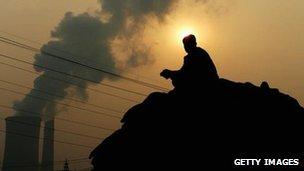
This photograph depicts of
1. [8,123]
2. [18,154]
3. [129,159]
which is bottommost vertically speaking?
[129,159]

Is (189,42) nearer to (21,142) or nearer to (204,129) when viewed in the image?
(204,129)

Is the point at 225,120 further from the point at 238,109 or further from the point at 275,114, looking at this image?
the point at 275,114

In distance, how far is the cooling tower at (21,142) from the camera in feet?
487

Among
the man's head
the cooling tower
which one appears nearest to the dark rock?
the man's head

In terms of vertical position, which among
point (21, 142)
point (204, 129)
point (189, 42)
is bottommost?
point (204, 129)

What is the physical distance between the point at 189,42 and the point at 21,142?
6111 inches

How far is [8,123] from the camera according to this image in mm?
158500

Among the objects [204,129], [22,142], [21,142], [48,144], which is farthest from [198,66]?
[48,144]

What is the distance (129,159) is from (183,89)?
164 cm

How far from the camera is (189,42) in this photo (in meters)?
9.42

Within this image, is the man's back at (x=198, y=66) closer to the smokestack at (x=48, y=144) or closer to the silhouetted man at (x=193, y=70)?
the silhouetted man at (x=193, y=70)

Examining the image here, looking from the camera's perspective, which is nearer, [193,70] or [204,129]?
[204,129]

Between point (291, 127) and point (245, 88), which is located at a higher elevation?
point (245, 88)

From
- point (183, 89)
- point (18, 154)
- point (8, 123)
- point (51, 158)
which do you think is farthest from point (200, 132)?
point (51, 158)
